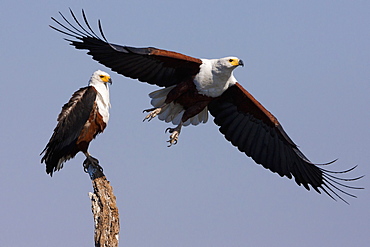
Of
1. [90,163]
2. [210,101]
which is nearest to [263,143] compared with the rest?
[210,101]

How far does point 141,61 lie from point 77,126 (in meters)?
1.13

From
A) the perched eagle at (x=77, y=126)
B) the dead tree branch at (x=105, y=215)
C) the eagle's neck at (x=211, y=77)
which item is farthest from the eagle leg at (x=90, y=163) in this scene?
the eagle's neck at (x=211, y=77)

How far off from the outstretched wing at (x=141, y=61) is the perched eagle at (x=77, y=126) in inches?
20.5

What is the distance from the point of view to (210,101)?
362 inches

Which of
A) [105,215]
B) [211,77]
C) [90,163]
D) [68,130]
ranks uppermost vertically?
[211,77]

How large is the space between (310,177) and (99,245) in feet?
12.4

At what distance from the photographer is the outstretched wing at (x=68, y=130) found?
28.0 feet

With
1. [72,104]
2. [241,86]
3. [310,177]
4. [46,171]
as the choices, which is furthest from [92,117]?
[310,177]

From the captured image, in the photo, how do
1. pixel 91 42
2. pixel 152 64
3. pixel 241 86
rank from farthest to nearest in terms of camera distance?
pixel 241 86 → pixel 152 64 → pixel 91 42

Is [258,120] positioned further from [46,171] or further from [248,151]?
[46,171]

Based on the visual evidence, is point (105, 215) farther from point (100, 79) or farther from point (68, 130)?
point (100, 79)

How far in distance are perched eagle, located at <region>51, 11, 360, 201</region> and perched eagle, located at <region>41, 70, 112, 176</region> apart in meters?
0.53

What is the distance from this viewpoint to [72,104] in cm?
877

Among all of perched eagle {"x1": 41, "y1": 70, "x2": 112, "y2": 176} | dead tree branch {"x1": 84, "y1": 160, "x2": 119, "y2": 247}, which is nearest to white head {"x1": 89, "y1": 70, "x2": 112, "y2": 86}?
perched eagle {"x1": 41, "y1": 70, "x2": 112, "y2": 176}
